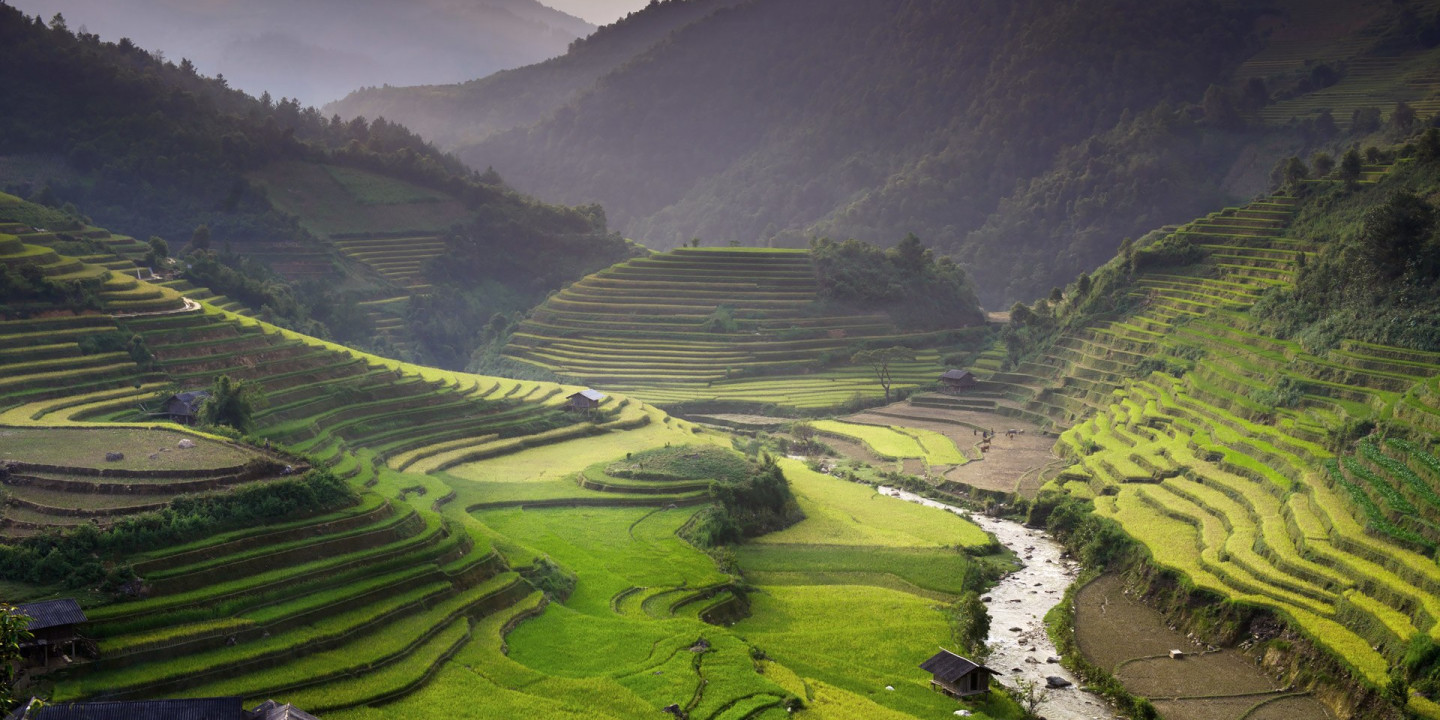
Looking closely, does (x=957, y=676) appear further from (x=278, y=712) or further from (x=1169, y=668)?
(x=278, y=712)

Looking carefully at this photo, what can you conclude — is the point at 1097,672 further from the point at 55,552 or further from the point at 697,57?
the point at 697,57

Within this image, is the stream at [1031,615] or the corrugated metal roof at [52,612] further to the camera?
the stream at [1031,615]

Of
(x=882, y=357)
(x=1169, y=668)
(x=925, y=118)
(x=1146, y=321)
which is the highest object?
(x=925, y=118)

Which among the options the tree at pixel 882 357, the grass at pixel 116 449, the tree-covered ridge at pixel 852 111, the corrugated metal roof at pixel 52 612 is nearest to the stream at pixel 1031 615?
the corrugated metal roof at pixel 52 612

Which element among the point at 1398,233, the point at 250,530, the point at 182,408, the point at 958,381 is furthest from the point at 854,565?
the point at 958,381

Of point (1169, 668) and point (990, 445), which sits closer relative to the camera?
point (1169, 668)

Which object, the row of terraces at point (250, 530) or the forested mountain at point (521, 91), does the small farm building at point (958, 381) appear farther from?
the forested mountain at point (521, 91)

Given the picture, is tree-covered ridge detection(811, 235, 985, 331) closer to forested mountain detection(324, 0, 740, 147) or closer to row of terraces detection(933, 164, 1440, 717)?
row of terraces detection(933, 164, 1440, 717)
